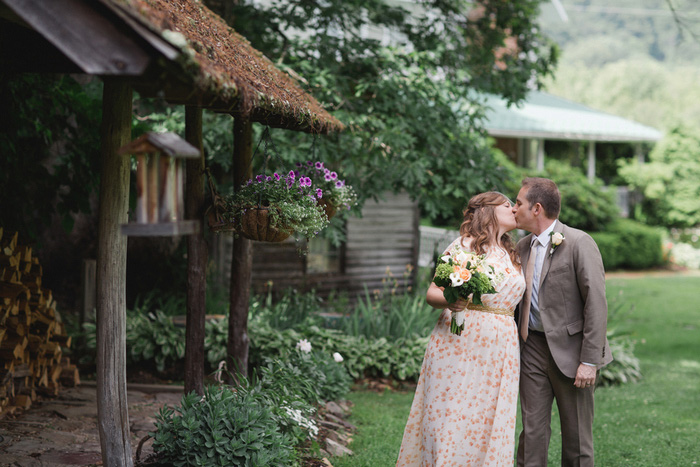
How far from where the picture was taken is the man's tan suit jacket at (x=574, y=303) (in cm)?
431

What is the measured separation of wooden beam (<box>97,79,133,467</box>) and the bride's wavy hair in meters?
2.09

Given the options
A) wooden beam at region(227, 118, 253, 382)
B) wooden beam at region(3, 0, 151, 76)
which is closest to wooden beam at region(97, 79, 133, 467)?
wooden beam at region(3, 0, 151, 76)

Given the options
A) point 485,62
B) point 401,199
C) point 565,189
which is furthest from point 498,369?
point 565,189

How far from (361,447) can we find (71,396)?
8.75ft

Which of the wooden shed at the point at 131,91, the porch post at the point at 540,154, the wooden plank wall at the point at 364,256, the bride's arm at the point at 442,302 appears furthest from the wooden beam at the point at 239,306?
the porch post at the point at 540,154

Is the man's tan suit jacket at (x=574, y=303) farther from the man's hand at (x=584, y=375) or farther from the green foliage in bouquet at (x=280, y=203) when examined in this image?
the green foliage in bouquet at (x=280, y=203)

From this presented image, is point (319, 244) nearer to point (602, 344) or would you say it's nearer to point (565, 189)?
point (602, 344)

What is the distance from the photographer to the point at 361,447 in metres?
5.69

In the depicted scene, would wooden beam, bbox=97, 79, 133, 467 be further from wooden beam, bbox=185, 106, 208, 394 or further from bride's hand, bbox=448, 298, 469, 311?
bride's hand, bbox=448, 298, 469, 311

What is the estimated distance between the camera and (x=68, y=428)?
208 inches

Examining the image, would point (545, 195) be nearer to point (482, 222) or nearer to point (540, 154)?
point (482, 222)

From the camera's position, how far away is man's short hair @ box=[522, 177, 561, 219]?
4.50 m

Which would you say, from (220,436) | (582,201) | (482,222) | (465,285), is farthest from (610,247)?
(220,436)

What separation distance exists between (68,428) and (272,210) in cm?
252
